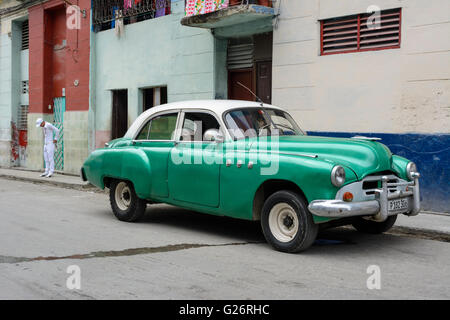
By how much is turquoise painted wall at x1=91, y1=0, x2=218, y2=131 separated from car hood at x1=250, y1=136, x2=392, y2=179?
25.4ft

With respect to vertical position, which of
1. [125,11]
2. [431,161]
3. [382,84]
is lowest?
[431,161]

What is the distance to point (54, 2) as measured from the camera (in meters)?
19.9

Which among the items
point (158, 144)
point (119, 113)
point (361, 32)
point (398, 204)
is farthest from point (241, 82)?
point (398, 204)

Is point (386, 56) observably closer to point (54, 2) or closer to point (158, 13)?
point (158, 13)

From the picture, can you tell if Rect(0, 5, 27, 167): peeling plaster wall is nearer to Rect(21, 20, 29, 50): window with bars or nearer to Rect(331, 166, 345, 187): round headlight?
Rect(21, 20, 29, 50): window with bars

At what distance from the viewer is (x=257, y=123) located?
7.36 m

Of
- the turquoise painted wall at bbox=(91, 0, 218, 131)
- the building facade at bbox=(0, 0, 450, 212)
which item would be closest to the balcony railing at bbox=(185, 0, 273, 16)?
the building facade at bbox=(0, 0, 450, 212)

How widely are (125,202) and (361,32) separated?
5781 mm

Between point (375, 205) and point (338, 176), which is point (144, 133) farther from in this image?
point (375, 205)

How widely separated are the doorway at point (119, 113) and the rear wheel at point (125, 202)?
9.05 m

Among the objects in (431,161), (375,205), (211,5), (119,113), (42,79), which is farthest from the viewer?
(42,79)

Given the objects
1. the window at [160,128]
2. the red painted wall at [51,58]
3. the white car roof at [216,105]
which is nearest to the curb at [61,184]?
the red painted wall at [51,58]

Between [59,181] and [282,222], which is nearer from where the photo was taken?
[282,222]

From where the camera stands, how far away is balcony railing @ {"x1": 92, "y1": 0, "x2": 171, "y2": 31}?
15.9 meters
